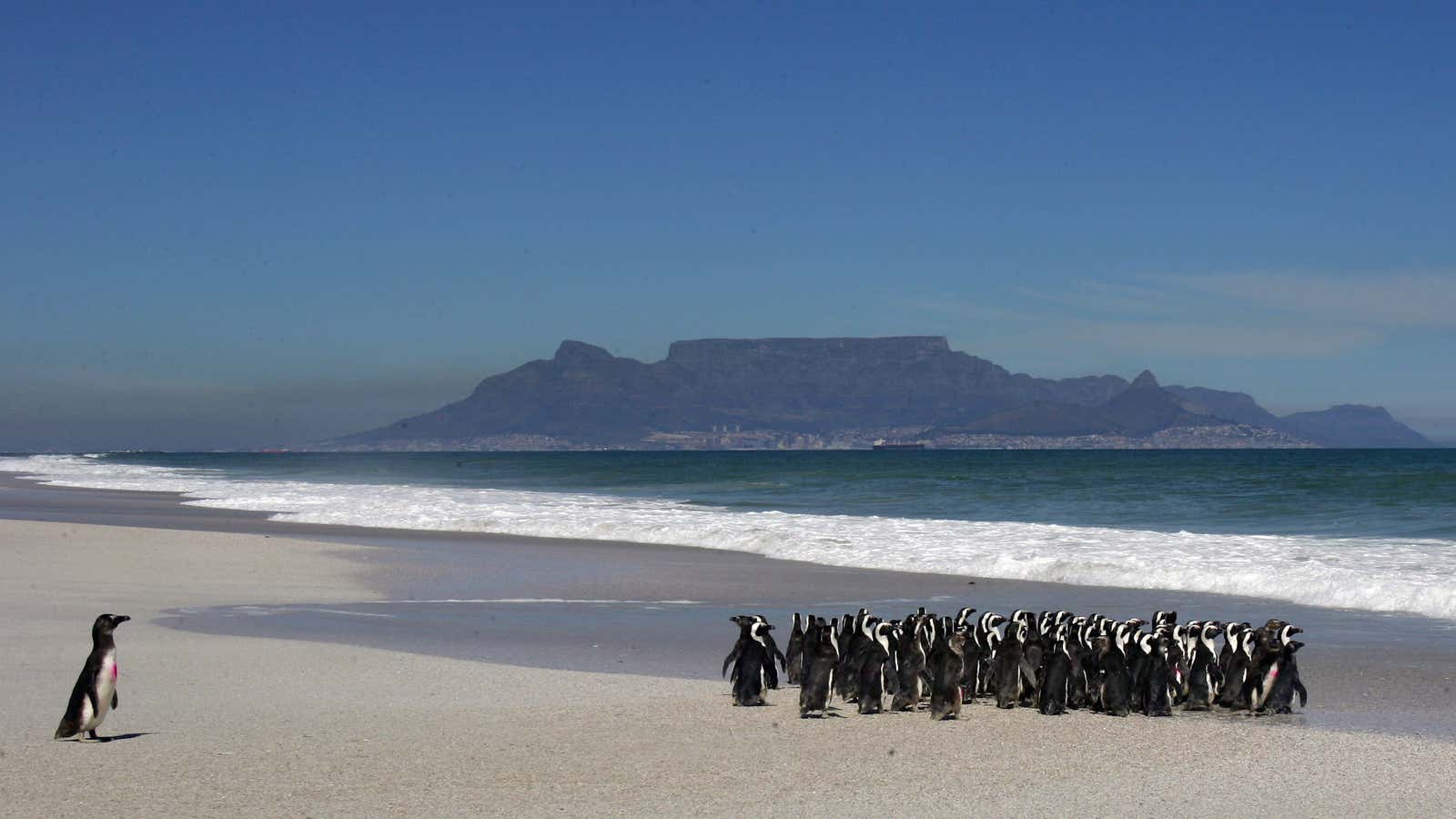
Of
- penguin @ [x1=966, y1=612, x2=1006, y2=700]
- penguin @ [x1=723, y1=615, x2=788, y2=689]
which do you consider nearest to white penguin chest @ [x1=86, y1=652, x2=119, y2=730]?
penguin @ [x1=723, y1=615, x2=788, y2=689]

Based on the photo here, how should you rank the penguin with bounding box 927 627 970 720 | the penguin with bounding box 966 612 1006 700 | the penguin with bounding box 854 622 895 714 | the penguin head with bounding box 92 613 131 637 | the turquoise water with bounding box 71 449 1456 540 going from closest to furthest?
the penguin head with bounding box 92 613 131 637 < the penguin with bounding box 927 627 970 720 < the penguin with bounding box 854 622 895 714 < the penguin with bounding box 966 612 1006 700 < the turquoise water with bounding box 71 449 1456 540

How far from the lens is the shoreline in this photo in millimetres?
10383

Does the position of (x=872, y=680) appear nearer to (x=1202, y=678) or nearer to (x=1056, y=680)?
(x=1056, y=680)

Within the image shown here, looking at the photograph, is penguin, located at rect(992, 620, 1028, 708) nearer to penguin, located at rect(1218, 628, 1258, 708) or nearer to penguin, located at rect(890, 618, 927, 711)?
penguin, located at rect(890, 618, 927, 711)

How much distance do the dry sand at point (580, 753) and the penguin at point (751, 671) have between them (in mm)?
138

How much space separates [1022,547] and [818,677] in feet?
44.6

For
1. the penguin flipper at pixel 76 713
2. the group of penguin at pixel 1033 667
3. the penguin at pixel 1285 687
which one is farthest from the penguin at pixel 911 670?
the penguin flipper at pixel 76 713

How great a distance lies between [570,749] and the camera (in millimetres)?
7629

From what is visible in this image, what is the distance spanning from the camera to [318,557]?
20422mm

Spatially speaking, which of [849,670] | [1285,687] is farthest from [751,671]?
[1285,687]

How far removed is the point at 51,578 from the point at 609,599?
6.47m

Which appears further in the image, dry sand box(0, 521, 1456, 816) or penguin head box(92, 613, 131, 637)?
penguin head box(92, 613, 131, 637)

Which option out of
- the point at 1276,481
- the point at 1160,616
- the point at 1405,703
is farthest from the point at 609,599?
the point at 1276,481

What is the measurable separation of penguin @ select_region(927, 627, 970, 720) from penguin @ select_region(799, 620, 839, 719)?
0.62m
